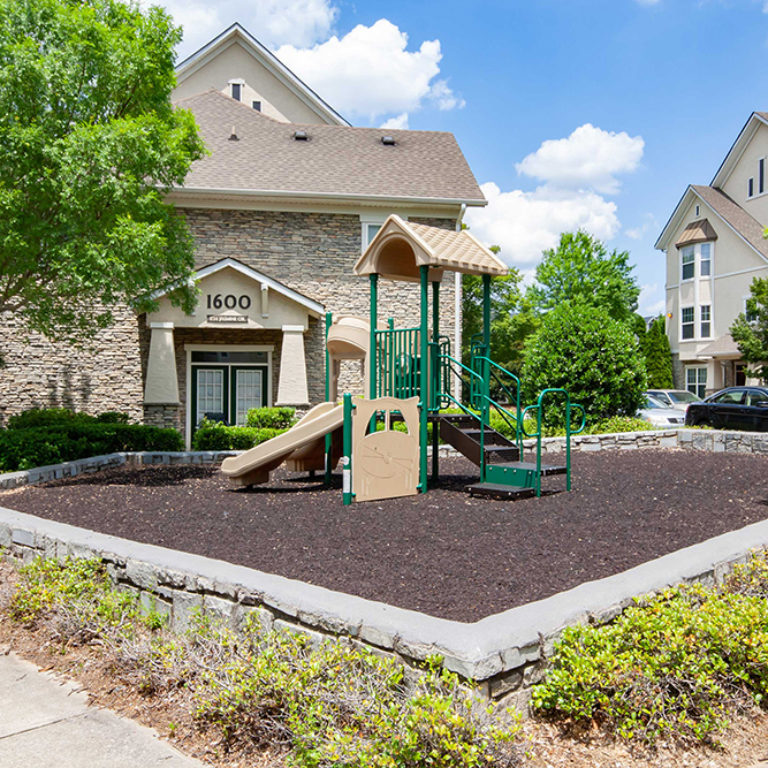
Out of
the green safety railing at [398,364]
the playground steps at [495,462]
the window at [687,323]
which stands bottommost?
the playground steps at [495,462]

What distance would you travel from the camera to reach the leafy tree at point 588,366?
14953mm

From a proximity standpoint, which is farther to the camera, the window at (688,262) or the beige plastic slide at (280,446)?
the window at (688,262)

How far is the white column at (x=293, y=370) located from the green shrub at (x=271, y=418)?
47.7 inches

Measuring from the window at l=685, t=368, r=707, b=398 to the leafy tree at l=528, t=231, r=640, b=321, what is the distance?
8406 mm

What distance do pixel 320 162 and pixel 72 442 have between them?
10.8 meters

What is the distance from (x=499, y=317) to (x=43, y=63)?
31.8 meters

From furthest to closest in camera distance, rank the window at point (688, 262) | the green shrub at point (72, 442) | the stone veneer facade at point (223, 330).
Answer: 1. the window at point (688, 262)
2. the stone veneer facade at point (223, 330)
3. the green shrub at point (72, 442)

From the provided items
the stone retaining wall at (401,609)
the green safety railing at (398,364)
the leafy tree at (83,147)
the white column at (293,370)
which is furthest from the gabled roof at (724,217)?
the stone retaining wall at (401,609)

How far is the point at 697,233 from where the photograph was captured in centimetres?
3328

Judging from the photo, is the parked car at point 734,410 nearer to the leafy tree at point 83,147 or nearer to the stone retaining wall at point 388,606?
the stone retaining wall at point 388,606

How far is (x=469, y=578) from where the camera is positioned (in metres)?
5.29

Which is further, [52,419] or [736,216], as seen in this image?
[736,216]

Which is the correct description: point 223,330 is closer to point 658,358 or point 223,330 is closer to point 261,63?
point 261,63

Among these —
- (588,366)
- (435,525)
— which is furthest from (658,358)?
(435,525)
